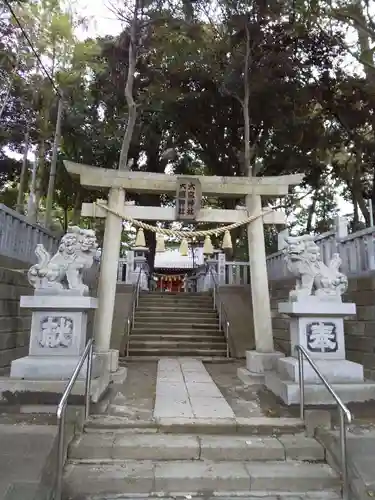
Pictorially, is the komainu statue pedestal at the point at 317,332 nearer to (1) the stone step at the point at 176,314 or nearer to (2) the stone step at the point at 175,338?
(2) the stone step at the point at 175,338

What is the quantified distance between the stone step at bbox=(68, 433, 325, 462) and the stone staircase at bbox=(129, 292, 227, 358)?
224 inches

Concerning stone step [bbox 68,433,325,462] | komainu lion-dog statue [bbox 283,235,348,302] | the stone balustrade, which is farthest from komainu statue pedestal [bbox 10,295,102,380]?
komainu lion-dog statue [bbox 283,235,348,302]

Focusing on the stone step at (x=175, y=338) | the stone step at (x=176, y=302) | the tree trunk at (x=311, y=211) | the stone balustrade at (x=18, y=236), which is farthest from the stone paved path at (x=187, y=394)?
the tree trunk at (x=311, y=211)

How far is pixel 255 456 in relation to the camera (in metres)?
3.65

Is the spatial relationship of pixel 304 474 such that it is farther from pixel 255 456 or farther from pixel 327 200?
pixel 327 200

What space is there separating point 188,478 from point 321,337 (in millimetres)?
2678

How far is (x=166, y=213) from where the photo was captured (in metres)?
7.29

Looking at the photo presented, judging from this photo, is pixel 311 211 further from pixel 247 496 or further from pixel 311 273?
pixel 247 496

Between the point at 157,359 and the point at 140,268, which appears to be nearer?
the point at 157,359

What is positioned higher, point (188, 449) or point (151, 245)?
point (151, 245)

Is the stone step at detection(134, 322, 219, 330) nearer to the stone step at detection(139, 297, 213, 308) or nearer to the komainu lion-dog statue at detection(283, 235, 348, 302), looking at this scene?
the stone step at detection(139, 297, 213, 308)

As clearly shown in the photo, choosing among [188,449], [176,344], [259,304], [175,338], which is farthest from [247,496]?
[175,338]

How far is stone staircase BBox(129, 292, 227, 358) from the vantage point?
9648 millimetres

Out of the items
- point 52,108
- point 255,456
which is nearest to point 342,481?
point 255,456
